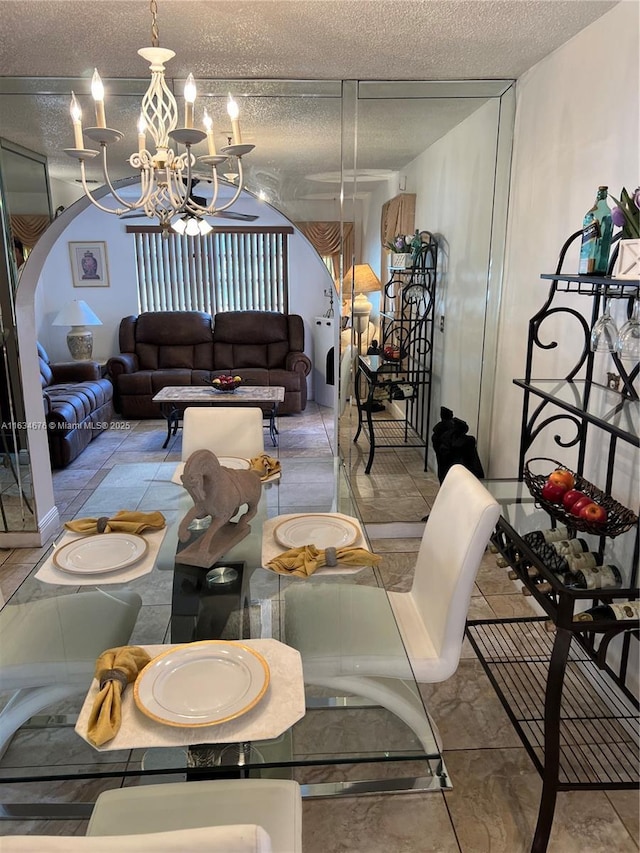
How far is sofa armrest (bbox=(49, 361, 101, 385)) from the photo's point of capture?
20.6ft

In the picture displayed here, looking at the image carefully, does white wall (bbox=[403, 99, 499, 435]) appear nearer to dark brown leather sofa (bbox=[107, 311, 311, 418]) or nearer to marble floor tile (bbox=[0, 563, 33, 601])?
marble floor tile (bbox=[0, 563, 33, 601])

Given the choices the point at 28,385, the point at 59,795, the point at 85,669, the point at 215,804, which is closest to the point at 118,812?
the point at 215,804

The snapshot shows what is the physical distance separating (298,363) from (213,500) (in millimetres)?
5041

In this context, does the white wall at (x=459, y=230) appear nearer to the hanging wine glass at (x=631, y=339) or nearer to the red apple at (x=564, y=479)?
the red apple at (x=564, y=479)

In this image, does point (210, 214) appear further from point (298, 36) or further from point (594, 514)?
point (594, 514)

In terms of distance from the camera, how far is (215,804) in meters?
1.27

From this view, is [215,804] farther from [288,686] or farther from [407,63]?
[407,63]

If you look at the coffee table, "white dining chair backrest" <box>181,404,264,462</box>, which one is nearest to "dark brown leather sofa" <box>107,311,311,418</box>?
the coffee table

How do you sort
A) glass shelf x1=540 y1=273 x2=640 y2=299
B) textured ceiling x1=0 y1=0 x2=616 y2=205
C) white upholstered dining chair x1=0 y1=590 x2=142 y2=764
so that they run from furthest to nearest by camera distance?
textured ceiling x1=0 y1=0 x2=616 y2=205 → glass shelf x1=540 y1=273 x2=640 y2=299 → white upholstered dining chair x1=0 y1=590 x2=142 y2=764

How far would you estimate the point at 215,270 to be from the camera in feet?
25.6

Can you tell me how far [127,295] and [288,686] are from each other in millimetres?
7098

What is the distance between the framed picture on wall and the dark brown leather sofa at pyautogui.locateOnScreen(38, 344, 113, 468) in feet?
5.01

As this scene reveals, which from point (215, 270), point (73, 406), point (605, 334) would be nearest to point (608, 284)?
point (605, 334)

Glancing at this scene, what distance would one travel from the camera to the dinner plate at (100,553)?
1.82m
